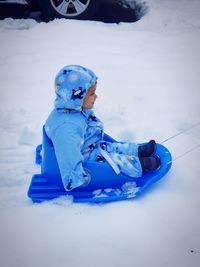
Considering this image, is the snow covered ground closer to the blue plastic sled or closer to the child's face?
the blue plastic sled

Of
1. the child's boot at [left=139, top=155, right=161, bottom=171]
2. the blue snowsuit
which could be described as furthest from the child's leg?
the blue snowsuit

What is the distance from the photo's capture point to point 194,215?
1.74 m

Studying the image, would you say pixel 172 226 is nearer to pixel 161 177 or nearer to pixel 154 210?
pixel 154 210

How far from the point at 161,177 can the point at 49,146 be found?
0.74 meters

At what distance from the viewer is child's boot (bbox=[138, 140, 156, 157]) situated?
217 cm

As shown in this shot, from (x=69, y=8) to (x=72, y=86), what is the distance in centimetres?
295

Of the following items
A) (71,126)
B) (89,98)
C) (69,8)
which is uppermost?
(89,98)

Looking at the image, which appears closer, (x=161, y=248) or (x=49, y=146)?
(x=161, y=248)

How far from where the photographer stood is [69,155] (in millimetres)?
1746

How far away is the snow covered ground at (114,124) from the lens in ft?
5.13

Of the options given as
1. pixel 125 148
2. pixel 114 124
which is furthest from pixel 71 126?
pixel 114 124

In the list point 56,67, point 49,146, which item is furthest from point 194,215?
point 56,67

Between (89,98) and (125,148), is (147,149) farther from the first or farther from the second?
(89,98)

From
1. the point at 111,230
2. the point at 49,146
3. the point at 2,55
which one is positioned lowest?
the point at 2,55
